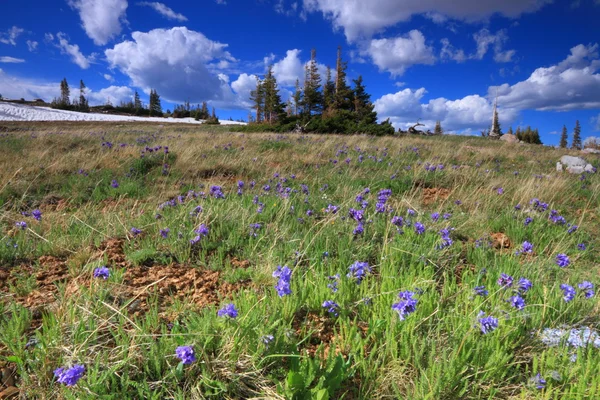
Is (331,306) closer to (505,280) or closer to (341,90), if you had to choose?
(505,280)

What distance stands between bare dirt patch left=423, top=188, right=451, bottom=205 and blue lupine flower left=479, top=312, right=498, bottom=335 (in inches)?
159

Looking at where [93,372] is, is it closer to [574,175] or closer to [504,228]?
[504,228]

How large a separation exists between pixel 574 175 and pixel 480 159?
2360mm

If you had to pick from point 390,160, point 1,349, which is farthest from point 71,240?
point 390,160

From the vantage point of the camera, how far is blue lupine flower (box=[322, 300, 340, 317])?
2.14m

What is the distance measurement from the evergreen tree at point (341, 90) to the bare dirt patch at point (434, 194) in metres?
34.6

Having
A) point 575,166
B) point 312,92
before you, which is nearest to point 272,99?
point 312,92

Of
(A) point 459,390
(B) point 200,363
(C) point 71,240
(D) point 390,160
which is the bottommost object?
(A) point 459,390

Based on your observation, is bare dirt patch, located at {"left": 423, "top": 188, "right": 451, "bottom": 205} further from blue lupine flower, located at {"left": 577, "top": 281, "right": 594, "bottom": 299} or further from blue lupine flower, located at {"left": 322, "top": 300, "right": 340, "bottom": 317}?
blue lupine flower, located at {"left": 322, "top": 300, "right": 340, "bottom": 317}

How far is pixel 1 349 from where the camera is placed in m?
1.77

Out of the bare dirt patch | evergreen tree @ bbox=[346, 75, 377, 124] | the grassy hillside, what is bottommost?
the grassy hillside

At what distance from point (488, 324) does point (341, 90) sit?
41166mm

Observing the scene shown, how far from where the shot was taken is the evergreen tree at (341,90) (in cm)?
3969

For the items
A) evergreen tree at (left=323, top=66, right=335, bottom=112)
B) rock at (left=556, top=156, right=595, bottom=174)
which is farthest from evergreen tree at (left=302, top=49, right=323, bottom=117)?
rock at (left=556, top=156, right=595, bottom=174)
